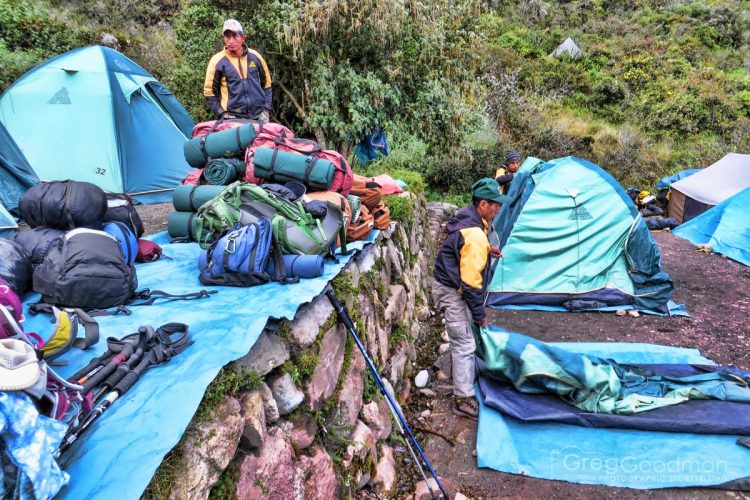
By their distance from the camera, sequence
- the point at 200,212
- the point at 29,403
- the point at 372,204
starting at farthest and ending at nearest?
the point at 372,204 → the point at 200,212 → the point at 29,403

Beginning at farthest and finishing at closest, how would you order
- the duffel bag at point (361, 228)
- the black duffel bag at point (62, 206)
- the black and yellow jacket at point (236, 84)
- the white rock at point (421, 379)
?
the black and yellow jacket at point (236, 84)
the white rock at point (421, 379)
the duffel bag at point (361, 228)
the black duffel bag at point (62, 206)

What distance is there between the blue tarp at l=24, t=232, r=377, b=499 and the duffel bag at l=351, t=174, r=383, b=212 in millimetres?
1478

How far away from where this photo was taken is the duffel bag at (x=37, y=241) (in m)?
2.79

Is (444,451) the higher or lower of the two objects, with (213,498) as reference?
lower

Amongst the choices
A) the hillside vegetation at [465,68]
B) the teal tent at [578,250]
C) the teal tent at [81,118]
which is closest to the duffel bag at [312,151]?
the hillside vegetation at [465,68]

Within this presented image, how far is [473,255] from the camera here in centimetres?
401

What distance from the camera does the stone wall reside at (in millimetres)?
1886

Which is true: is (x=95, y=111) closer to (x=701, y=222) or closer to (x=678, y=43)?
(x=701, y=222)

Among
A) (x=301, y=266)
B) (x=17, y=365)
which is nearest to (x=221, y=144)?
(x=301, y=266)

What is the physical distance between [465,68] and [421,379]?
524 cm

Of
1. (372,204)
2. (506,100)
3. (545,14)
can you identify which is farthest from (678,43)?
(372,204)

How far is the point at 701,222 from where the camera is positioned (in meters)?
10.0

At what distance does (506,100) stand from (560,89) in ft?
15.3

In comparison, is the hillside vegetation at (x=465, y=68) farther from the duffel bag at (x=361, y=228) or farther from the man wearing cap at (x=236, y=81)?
the duffel bag at (x=361, y=228)
